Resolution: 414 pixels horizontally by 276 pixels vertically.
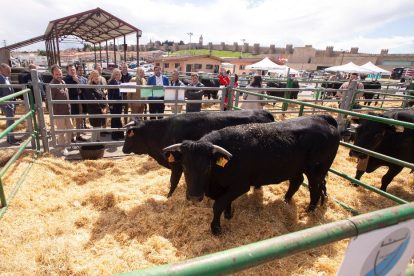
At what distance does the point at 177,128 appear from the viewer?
4.51 meters

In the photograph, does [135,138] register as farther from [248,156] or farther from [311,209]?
[311,209]

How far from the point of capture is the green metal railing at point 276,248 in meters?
0.72

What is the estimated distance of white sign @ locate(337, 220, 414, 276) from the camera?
92cm

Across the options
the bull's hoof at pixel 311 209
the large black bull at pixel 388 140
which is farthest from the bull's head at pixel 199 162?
the large black bull at pixel 388 140

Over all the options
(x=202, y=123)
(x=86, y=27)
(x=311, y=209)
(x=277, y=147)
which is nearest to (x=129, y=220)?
(x=202, y=123)

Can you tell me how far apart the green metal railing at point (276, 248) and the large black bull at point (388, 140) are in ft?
11.1

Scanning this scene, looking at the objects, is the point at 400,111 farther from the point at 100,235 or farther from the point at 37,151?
the point at 37,151

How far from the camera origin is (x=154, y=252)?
288cm

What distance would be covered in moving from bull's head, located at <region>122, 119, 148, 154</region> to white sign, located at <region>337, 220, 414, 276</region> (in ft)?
14.0

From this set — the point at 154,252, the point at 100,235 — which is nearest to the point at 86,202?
the point at 100,235

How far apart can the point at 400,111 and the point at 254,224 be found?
357 cm

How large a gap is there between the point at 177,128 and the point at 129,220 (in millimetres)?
1797

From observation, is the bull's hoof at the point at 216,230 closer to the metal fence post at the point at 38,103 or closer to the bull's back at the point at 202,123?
the bull's back at the point at 202,123

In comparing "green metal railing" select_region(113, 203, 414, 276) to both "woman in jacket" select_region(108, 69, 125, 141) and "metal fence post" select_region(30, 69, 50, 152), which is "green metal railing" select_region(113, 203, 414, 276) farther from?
"woman in jacket" select_region(108, 69, 125, 141)
